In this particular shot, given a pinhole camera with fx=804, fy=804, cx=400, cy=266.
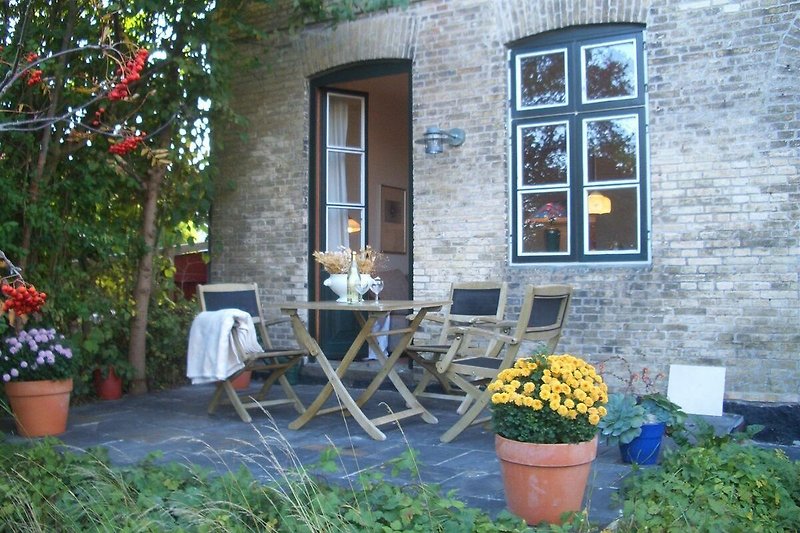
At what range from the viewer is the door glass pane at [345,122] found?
757 cm

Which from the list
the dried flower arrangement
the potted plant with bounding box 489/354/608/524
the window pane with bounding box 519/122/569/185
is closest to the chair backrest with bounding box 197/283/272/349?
the dried flower arrangement

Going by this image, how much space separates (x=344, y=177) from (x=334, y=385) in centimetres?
304

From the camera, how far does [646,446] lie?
13.8 ft

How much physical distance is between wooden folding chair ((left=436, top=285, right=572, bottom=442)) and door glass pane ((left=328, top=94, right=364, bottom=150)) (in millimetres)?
3121

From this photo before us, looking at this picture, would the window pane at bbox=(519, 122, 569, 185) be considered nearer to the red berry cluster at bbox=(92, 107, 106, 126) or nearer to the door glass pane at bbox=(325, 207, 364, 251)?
the door glass pane at bbox=(325, 207, 364, 251)

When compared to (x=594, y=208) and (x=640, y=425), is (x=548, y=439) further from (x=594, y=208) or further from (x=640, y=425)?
(x=594, y=208)

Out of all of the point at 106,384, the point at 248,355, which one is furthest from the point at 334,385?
the point at 106,384

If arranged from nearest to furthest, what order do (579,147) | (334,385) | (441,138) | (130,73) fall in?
(130,73), (334,385), (579,147), (441,138)

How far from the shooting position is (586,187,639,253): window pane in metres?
5.85

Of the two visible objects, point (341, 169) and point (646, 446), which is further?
point (341, 169)

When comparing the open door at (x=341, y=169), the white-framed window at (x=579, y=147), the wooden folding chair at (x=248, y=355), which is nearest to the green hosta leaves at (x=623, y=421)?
the white-framed window at (x=579, y=147)

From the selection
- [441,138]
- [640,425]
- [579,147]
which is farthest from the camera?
[441,138]

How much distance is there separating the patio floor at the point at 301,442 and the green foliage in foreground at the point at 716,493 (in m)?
0.21

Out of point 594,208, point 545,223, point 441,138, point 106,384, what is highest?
point 441,138
